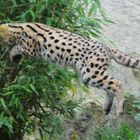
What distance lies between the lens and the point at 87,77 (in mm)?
5547

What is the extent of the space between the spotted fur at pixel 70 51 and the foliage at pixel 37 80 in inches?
4.4

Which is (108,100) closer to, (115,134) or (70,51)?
(70,51)

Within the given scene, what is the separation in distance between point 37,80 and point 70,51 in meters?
0.42

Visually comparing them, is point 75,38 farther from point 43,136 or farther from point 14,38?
point 43,136

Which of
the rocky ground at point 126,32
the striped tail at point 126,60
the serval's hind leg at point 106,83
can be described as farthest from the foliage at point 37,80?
the rocky ground at point 126,32

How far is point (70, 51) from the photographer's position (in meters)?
5.62

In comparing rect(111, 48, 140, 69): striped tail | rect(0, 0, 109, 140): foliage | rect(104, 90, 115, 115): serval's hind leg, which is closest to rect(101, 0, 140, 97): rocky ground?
rect(0, 0, 109, 140): foliage

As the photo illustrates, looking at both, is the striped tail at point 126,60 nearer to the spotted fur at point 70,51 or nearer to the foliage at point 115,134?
the spotted fur at point 70,51

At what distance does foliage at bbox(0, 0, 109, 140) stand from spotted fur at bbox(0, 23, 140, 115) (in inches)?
4.4

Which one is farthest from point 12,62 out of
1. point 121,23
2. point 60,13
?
point 121,23


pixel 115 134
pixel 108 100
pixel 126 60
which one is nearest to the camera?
pixel 126 60

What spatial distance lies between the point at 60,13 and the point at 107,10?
135 inches

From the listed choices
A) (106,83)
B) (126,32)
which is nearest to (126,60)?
(106,83)

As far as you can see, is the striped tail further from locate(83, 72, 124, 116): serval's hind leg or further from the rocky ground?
the rocky ground
